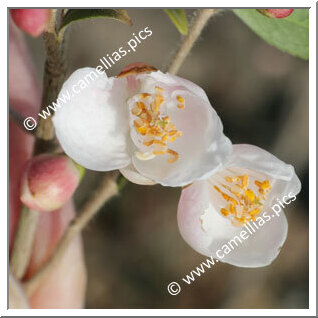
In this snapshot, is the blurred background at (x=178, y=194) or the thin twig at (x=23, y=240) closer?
the thin twig at (x=23, y=240)

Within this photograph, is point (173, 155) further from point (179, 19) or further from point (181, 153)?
point (179, 19)

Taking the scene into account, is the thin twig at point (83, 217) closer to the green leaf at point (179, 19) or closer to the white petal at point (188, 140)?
the white petal at point (188, 140)

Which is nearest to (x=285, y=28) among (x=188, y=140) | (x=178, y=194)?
(x=188, y=140)

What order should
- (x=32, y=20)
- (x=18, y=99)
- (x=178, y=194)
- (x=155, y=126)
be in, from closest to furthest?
(x=32, y=20) → (x=155, y=126) → (x=18, y=99) → (x=178, y=194)

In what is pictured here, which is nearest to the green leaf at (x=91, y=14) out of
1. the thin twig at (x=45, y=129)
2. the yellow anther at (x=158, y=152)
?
the thin twig at (x=45, y=129)

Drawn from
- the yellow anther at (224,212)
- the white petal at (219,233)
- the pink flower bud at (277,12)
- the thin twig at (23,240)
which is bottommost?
the thin twig at (23,240)

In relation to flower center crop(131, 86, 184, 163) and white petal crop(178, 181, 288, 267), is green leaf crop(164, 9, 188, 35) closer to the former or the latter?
flower center crop(131, 86, 184, 163)
